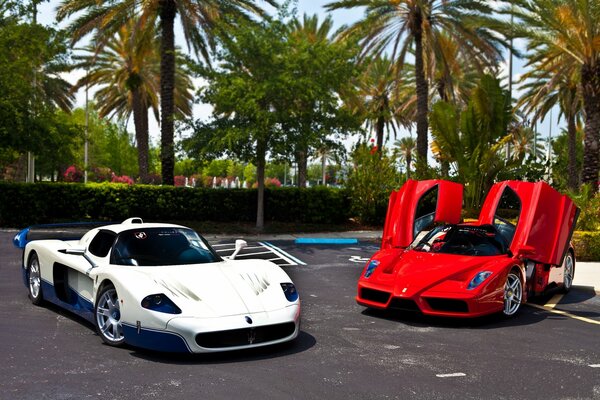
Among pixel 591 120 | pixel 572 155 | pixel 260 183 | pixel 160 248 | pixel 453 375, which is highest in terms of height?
pixel 572 155

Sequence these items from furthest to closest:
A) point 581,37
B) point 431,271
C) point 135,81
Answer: point 135,81, point 581,37, point 431,271

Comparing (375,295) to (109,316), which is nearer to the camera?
(109,316)

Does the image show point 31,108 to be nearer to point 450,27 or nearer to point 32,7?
point 32,7

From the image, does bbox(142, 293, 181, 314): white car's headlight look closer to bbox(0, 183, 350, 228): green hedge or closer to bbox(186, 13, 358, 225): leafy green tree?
bbox(186, 13, 358, 225): leafy green tree

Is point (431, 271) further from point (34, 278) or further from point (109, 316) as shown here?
point (34, 278)

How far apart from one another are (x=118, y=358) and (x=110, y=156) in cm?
6306

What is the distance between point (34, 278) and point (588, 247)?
1295cm

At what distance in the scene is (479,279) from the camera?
7.97 metres

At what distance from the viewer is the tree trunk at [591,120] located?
2192 centimetres

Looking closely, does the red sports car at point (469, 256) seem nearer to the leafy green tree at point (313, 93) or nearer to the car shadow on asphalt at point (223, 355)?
the car shadow on asphalt at point (223, 355)

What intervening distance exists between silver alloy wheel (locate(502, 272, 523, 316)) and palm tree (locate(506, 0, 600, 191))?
1515cm

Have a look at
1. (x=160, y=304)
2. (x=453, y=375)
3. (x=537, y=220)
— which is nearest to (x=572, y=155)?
(x=537, y=220)

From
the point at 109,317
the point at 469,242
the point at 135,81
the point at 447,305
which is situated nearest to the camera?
the point at 109,317

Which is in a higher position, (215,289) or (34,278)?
(215,289)
